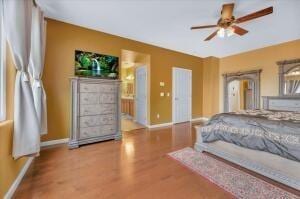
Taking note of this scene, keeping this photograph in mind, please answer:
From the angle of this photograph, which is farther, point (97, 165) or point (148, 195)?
point (97, 165)

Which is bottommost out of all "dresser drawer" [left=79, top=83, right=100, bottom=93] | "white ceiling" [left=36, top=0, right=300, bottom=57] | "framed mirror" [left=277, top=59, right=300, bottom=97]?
"dresser drawer" [left=79, top=83, right=100, bottom=93]

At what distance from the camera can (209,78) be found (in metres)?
6.31

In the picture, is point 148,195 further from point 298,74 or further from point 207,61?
point 207,61

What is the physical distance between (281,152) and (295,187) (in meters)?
0.40

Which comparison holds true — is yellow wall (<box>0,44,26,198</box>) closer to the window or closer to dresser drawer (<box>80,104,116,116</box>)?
the window

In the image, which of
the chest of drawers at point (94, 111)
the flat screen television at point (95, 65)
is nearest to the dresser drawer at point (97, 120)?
the chest of drawers at point (94, 111)

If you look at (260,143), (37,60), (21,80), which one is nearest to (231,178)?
(260,143)

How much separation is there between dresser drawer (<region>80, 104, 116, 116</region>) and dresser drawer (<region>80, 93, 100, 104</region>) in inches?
3.5

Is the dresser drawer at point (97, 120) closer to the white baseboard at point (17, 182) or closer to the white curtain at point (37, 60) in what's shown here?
the white curtain at point (37, 60)

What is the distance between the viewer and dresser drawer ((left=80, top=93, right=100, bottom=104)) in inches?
127

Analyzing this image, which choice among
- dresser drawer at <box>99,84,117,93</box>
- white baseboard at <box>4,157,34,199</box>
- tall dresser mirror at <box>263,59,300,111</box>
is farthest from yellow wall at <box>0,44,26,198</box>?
tall dresser mirror at <box>263,59,300,111</box>

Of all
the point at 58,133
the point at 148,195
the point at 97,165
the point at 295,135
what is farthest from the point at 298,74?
the point at 58,133

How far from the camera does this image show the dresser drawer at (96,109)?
127 inches

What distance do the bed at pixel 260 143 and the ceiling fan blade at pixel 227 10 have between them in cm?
185
